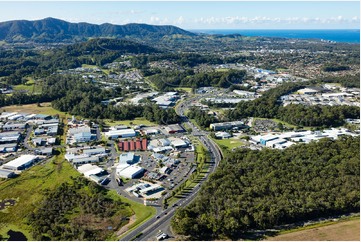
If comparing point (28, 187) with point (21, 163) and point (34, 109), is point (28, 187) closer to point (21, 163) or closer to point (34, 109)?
point (21, 163)

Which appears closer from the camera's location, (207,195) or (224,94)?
(207,195)

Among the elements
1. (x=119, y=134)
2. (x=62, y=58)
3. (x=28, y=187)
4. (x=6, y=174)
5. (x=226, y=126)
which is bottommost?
(x=28, y=187)

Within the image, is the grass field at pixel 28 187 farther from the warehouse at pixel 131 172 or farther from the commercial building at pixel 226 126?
Answer: the commercial building at pixel 226 126

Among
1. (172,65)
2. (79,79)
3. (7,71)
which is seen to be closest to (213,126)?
(79,79)

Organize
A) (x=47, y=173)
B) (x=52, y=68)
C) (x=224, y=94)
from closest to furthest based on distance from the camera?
(x=47, y=173) < (x=224, y=94) < (x=52, y=68)

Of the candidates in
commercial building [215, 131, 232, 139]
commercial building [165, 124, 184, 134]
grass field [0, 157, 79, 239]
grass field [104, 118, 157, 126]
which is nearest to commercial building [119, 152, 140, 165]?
grass field [0, 157, 79, 239]

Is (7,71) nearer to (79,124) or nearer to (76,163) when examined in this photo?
(79,124)

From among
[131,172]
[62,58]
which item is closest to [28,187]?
[131,172]
